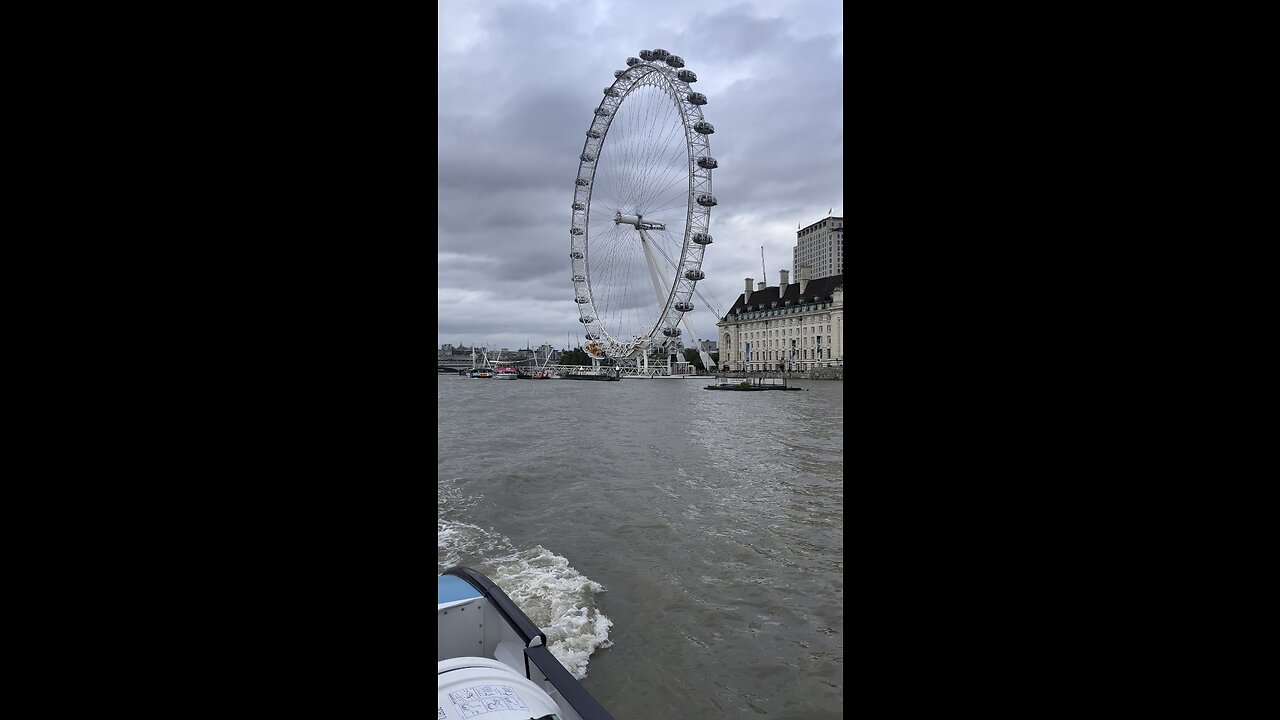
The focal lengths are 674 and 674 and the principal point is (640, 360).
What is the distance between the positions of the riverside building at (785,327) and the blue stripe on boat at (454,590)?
45.3m

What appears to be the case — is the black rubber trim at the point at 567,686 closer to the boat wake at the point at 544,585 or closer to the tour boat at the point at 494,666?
the tour boat at the point at 494,666

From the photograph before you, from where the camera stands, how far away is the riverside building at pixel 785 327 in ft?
171

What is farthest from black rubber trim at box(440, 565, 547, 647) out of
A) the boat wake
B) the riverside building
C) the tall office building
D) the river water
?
the tall office building

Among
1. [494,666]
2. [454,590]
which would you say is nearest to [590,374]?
[454,590]

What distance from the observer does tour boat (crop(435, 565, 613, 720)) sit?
2.50 metres

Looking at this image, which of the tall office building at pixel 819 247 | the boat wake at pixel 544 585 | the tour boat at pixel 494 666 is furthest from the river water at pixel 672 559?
the tall office building at pixel 819 247

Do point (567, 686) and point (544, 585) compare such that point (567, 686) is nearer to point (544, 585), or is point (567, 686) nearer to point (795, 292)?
point (544, 585)

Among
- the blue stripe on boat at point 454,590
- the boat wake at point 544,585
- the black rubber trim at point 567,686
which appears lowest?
the boat wake at point 544,585

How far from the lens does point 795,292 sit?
5794 centimetres

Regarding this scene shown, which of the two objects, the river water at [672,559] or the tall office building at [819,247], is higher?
the tall office building at [819,247]

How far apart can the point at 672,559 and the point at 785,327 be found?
2020 inches
